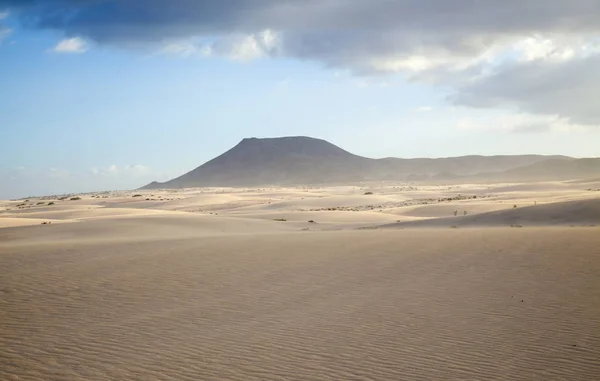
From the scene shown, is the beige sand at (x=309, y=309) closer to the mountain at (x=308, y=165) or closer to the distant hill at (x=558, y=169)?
the distant hill at (x=558, y=169)

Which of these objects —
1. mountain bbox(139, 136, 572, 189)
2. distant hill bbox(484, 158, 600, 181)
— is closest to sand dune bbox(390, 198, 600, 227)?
distant hill bbox(484, 158, 600, 181)

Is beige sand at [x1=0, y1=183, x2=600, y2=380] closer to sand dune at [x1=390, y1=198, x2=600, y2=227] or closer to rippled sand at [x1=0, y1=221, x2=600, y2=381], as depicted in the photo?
rippled sand at [x1=0, y1=221, x2=600, y2=381]

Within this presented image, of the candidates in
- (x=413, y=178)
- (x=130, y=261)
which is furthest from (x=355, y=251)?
(x=413, y=178)

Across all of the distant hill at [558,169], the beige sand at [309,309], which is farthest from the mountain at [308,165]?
the beige sand at [309,309]

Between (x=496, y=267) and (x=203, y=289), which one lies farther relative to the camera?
(x=496, y=267)

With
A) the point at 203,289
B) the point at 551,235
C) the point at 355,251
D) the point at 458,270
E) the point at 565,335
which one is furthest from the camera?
the point at 551,235

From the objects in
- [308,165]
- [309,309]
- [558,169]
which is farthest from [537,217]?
[308,165]

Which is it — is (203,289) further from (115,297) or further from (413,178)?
(413,178)

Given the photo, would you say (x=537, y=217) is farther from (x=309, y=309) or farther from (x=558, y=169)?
(x=558, y=169)
